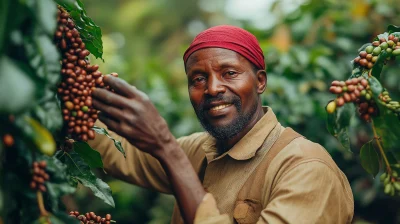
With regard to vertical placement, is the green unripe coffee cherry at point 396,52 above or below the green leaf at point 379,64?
above

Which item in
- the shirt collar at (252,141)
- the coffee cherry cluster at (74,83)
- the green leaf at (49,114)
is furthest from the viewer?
the shirt collar at (252,141)

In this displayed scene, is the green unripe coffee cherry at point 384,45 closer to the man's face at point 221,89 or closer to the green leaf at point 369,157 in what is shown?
the green leaf at point 369,157

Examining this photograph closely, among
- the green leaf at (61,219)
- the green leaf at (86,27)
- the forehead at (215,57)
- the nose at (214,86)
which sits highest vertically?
the green leaf at (86,27)

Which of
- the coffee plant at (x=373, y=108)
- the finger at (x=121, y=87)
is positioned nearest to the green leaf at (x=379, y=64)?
the coffee plant at (x=373, y=108)

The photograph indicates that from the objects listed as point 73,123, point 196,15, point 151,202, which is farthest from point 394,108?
point 196,15

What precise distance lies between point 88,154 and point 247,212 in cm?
66

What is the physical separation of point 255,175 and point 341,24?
10.4ft

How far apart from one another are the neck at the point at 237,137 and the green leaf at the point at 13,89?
1.35 m

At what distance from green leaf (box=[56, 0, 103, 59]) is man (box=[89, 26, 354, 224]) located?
0.26m

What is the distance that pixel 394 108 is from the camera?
5.68 feet

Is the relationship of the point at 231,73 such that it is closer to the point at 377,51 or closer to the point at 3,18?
the point at 377,51

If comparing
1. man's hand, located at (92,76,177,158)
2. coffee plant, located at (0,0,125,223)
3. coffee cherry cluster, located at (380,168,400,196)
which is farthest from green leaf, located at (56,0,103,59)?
coffee cherry cluster, located at (380,168,400,196)

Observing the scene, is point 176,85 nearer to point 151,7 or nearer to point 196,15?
point 151,7

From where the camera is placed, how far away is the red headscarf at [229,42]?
88.3 inches
